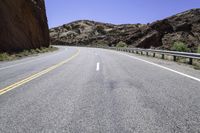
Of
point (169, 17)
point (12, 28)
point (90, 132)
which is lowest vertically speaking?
point (90, 132)

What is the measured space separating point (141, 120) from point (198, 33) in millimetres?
64164

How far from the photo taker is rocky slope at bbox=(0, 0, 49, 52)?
33250 mm

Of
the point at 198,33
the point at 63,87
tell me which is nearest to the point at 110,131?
the point at 63,87

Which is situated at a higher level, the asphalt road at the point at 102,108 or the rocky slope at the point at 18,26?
the rocky slope at the point at 18,26

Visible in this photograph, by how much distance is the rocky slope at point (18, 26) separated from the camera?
33250mm

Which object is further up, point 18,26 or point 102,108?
point 18,26

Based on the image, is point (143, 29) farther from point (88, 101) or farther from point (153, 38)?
point (88, 101)

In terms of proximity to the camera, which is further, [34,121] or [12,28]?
[12,28]

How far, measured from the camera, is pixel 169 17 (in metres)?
75.9

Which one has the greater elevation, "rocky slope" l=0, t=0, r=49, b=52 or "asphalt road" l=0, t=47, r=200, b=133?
"rocky slope" l=0, t=0, r=49, b=52

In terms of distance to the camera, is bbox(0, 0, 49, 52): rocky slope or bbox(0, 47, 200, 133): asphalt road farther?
bbox(0, 0, 49, 52): rocky slope

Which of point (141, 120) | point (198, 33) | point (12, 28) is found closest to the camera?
point (141, 120)

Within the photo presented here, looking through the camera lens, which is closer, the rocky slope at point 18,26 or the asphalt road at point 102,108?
the asphalt road at point 102,108

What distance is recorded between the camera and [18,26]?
128ft
